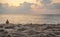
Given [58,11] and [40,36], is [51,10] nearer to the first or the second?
[58,11]

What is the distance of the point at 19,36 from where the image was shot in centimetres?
541

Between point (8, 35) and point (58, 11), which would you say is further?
point (58, 11)

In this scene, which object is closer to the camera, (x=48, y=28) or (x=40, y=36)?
(x=40, y=36)

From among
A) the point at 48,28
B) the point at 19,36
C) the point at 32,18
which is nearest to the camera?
the point at 19,36

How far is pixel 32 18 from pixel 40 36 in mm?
15945

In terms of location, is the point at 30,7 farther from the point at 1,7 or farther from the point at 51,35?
the point at 51,35

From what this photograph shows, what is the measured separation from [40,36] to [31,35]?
0.93ft

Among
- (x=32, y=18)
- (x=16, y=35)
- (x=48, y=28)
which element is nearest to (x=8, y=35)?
(x=16, y=35)

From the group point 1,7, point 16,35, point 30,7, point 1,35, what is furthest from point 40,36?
point 1,7

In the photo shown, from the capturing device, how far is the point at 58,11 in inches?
582

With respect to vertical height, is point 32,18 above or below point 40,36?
below

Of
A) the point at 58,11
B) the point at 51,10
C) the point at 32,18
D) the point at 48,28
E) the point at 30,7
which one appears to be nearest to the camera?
the point at 48,28

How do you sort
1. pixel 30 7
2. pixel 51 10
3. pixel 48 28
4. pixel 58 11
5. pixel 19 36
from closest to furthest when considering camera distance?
pixel 19 36
pixel 48 28
pixel 30 7
pixel 58 11
pixel 51 10

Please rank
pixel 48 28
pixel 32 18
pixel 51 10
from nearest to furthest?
pixel 48 28 → pixel 51 10 → pixel 32 18
